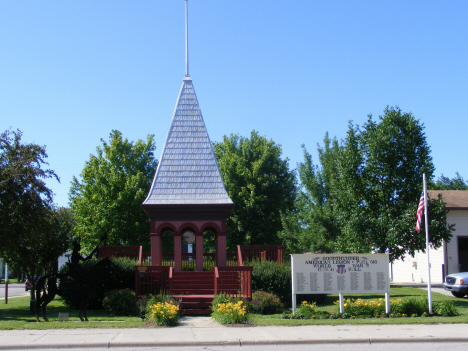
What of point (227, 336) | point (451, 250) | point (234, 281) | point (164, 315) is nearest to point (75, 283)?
point (164, 315)

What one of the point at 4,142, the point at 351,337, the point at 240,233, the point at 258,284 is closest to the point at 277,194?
the point at 240,233

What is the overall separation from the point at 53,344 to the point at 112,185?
83.8ft

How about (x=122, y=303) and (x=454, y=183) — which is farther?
(x=454, y=183)

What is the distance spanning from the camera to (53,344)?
10.6 meters

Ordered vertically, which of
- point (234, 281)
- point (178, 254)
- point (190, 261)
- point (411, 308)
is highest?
point (178, 254)

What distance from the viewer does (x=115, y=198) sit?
35.4 metres

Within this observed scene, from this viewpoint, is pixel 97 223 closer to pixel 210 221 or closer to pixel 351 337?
pixel 210 221

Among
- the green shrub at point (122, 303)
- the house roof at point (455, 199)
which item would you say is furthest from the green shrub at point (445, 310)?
the house roof at point (455, 199)

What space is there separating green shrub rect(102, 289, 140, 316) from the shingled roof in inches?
202

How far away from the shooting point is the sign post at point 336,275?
15.4 metres

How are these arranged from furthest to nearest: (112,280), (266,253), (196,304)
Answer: (266,253) < (112,280) < (196,304)

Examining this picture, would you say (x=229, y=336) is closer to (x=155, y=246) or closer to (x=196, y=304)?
(x=196, y=304)

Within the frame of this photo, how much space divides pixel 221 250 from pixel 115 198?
15.8 meters

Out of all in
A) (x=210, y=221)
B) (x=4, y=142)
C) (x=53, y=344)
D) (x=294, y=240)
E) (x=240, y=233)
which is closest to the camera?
(x=53, y=344)
